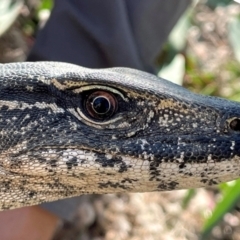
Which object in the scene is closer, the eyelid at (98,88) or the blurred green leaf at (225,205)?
the eyelid at (98,88)

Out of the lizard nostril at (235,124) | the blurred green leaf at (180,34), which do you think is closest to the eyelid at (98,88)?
the lizard nostril at (235,124)

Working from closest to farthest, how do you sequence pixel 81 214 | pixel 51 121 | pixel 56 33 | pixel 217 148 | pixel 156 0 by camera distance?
pixel 217 148
pixel 51 121
pixel 156 0
pixel 56 33
pixel 81 214

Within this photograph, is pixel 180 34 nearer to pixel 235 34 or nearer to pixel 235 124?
pixel 235 34

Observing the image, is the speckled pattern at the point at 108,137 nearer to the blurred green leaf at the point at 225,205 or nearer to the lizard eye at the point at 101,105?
the lizard eye at the point at 101,105

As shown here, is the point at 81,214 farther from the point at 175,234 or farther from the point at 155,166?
the point at 155,166

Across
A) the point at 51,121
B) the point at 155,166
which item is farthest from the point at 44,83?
the point at 155,166

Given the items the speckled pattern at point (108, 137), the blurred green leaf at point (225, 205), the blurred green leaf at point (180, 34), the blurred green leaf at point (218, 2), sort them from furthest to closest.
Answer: the blurred green leaf at point (180, 34) → the blurred green leaf at point (218, 2) → the blurred green leaf at point (225, 205) → the speckled pattern at point (108, 137)

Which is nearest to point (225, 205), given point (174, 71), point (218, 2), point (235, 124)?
point (174, 71)
